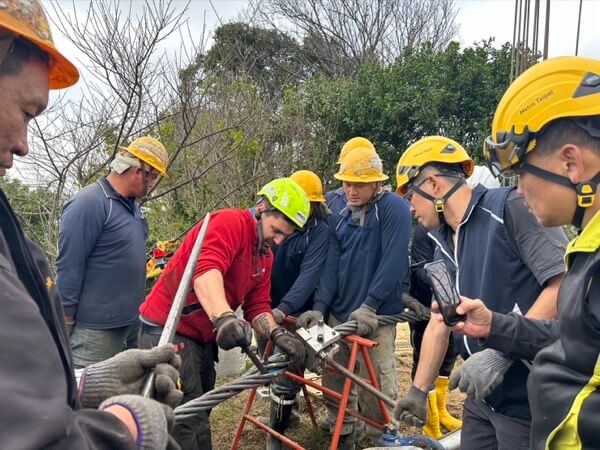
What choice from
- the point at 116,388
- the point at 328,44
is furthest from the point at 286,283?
the point at 328,44

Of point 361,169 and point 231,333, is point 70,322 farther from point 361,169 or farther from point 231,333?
point 361,169

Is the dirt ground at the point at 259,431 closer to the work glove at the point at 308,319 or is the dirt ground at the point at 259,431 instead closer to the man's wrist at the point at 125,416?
the work glove at the point at 308,319

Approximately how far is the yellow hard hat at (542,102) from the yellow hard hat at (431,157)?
0.98 meters

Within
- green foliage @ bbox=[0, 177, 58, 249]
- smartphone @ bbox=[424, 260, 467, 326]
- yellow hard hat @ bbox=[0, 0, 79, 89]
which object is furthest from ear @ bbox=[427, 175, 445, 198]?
green foliage @ bbox=[0, 177, 58, 249]

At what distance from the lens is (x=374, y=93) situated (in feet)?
39.7

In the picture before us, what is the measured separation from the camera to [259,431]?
495cm

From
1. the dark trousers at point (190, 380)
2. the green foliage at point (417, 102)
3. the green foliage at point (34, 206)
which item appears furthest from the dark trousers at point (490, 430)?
the green foliage at point (417, 102)

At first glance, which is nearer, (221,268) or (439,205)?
(439,205)

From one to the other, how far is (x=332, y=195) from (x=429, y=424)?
2.31m

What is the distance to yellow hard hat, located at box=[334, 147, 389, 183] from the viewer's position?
4.27 m

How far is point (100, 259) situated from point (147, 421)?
2886mm

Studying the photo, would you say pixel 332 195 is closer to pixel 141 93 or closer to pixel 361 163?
pixel 361 163

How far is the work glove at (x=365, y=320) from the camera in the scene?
3.92 metres

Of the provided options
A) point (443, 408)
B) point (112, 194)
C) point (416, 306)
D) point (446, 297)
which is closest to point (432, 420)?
point (443, 408)
